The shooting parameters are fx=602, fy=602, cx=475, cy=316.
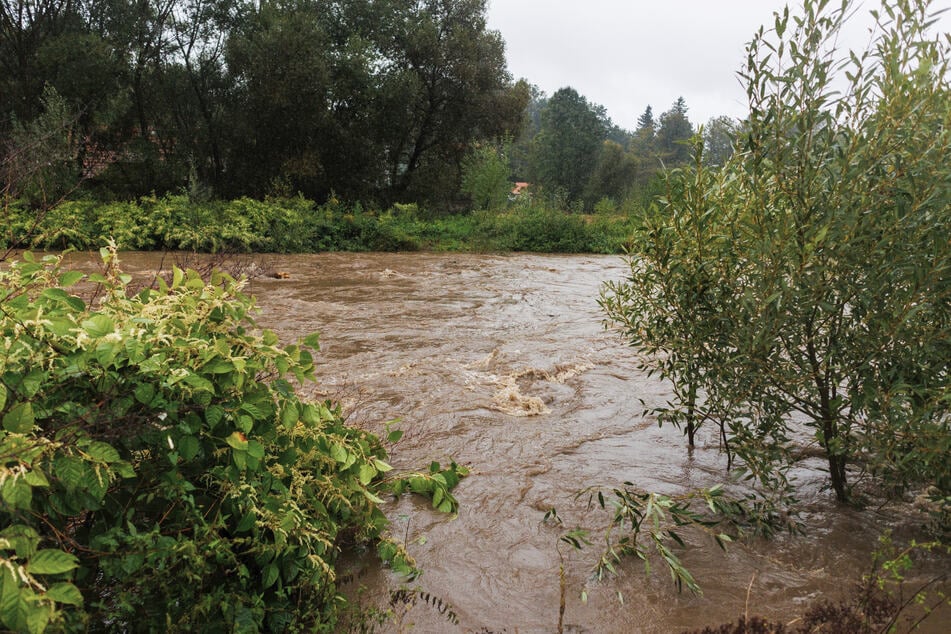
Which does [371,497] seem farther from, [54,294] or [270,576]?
[54,294]

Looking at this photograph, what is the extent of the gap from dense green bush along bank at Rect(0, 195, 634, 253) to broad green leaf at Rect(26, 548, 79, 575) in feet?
35.3

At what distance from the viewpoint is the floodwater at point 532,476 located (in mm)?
2850

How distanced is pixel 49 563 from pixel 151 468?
1.82 feet

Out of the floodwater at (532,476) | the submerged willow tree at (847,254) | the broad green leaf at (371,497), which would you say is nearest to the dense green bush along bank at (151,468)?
the broad green leaf at (371,497)

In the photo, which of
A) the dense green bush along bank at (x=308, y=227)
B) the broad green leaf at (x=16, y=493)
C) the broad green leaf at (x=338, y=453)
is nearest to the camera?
the broad green leaf at (x=16, y=493)

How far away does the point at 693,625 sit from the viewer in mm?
2705

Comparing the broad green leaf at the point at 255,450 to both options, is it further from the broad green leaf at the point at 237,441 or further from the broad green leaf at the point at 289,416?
the broad green leaf at the point at 289,416

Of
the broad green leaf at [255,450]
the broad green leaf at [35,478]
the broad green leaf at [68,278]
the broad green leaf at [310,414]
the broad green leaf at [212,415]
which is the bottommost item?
the broad green leaf at [255,450]

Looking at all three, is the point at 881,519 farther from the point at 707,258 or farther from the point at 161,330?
→ the point at 161,330

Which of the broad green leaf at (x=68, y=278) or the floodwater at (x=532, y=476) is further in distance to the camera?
the floodwater at (x=532, y=476)

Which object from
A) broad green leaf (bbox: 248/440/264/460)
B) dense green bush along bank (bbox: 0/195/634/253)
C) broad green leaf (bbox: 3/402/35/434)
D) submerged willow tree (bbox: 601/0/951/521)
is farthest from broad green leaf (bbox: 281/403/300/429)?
dense green bush along bank (bbox: 0/195/634/253)

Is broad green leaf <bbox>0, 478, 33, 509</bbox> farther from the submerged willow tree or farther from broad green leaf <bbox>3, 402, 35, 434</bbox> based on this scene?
the submerged willow tree

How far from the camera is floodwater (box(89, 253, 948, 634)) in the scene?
2.85 meters

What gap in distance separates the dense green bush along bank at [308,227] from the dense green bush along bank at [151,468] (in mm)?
10041
